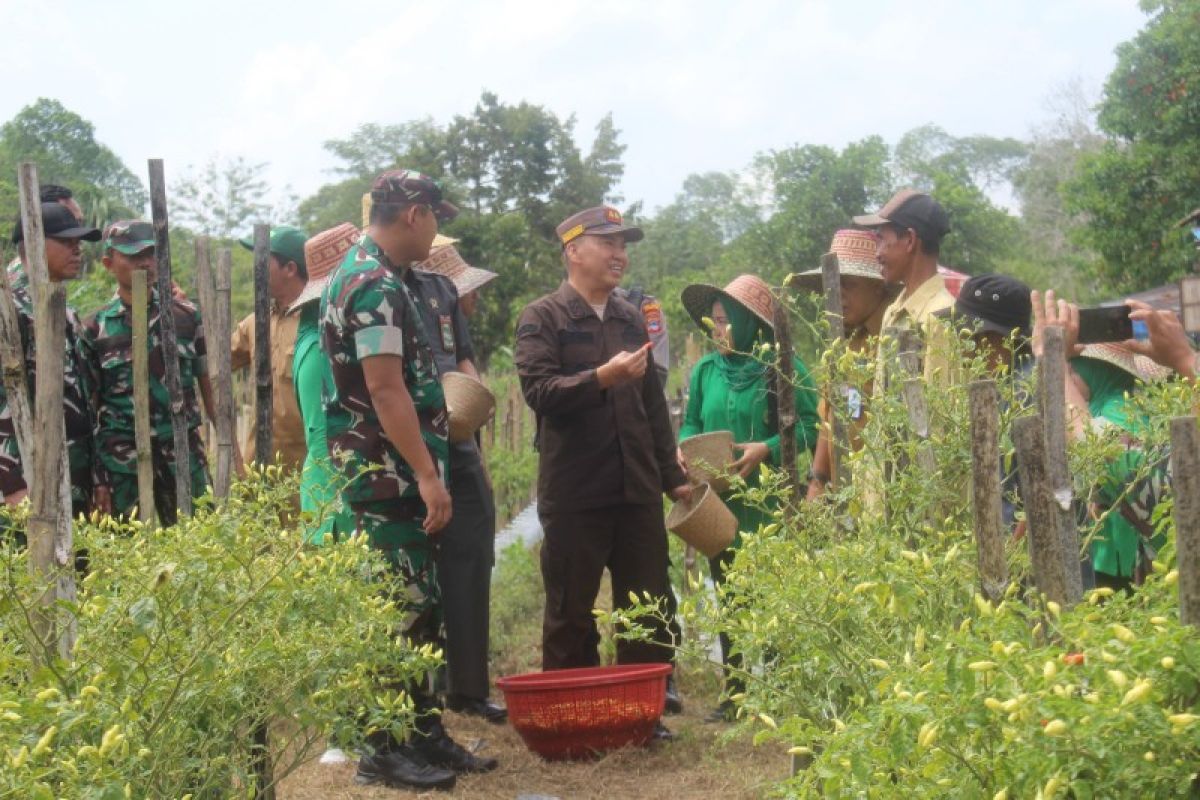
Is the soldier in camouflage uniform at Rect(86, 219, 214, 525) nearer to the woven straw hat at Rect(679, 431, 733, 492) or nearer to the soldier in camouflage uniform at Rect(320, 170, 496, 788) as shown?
the soldier in camouflage uniform at Rect(320, 170, 496, 788)

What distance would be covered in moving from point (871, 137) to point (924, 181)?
74.6 feet

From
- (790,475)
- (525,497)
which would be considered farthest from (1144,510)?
(525,497)

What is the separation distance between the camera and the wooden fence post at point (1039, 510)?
2.29 meters

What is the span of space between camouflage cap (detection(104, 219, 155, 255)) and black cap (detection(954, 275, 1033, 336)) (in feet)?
10.2

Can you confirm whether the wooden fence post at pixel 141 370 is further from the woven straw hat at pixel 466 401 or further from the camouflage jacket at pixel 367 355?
the woven straw hat at pixel 466 401

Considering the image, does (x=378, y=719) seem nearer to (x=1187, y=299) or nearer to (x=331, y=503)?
(x=331, y=503)

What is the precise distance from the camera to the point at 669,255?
45156 mm

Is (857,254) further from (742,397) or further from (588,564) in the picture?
(588,564)

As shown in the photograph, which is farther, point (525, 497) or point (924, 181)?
point (924, 181)

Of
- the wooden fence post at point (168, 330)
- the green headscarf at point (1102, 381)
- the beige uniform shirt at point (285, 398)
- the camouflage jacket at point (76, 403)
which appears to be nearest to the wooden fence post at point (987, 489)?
the green headscarf at point (1102, 381)

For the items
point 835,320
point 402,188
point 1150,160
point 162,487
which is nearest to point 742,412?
point 835,320

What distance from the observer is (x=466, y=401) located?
5.18 meters

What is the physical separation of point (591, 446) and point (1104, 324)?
2251 millimetres

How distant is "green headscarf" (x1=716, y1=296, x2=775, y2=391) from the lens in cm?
573
